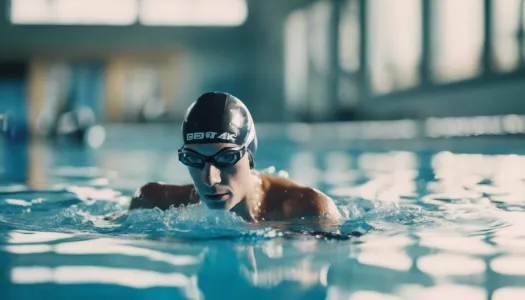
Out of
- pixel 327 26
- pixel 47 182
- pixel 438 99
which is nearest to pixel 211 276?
pixel 47 182

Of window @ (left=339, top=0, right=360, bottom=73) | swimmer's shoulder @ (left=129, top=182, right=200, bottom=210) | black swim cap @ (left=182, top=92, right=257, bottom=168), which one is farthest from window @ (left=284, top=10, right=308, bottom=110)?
black swim cap @ (left=182, top=92, right=257, bottom=168)

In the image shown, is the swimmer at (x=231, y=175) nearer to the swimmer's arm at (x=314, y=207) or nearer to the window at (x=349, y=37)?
the swimmer's arm at (x=314, y=207)

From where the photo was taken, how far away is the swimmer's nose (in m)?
2.82

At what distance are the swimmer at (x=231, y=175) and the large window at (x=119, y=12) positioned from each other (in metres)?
21.7

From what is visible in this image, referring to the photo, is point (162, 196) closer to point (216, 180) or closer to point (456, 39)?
point (216, 180)

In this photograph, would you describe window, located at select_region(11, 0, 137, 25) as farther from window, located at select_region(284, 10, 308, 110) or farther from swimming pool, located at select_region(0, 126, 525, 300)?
swimming pool, located at select_region(0, 126, 525, 300)

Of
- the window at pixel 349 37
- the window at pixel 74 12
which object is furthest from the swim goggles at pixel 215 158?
the window at pixel 74 12

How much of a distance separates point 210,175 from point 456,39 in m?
12.5

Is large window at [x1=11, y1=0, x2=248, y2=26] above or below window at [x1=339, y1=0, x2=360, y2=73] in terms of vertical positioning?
above

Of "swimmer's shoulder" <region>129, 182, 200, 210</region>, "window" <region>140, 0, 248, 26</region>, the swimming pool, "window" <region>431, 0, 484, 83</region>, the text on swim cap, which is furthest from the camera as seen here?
"window" <region>140, 0, 248, 26</region>

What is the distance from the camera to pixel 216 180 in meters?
2.85

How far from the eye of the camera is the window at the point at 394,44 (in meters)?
15.9

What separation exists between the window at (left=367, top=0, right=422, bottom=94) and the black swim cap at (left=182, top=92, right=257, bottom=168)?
12.9 metres

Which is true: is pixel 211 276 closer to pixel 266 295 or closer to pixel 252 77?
pixel 266 295
